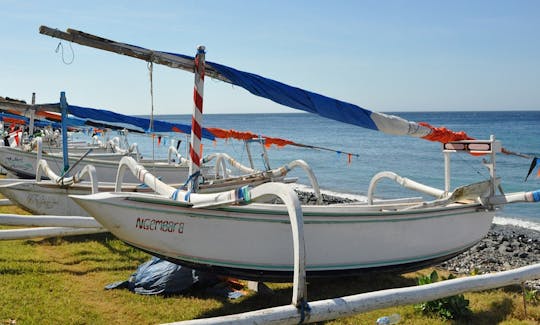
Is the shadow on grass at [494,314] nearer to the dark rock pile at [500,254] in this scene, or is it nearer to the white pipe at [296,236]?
the dark rock pile at [500,254]

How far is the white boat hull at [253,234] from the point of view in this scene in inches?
223

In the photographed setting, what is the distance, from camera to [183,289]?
6742 millimetres

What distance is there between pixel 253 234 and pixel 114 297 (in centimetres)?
220

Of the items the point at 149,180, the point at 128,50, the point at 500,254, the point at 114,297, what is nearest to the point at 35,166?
the point at 114,297

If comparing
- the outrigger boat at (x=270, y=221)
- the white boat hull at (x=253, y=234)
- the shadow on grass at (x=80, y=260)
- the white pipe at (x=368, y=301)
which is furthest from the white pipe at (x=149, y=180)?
the white pipe at (x=368, y=301)

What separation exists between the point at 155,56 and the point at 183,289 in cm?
318

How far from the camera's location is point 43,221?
7.87m

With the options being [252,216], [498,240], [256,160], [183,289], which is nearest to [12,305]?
[183,289]

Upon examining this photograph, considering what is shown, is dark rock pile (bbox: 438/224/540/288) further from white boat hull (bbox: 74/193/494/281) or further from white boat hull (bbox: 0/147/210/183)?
white boat hull (bbox: 0/147/210/183)

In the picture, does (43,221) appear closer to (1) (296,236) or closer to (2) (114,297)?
(2) (114,297)

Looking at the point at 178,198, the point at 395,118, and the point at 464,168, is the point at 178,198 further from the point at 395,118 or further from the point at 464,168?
the point at 464,168

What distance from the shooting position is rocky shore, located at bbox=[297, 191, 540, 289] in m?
11.0

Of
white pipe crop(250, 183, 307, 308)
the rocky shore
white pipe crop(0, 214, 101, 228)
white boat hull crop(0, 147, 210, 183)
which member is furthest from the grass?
white boat hull crop(0, 147, 210, 183)

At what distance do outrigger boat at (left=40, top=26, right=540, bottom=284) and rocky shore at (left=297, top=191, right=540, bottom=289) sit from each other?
2.86m
